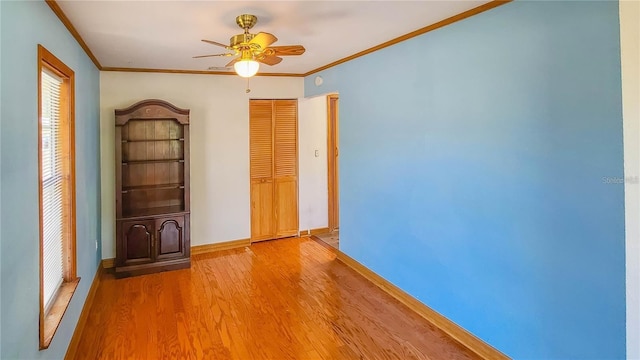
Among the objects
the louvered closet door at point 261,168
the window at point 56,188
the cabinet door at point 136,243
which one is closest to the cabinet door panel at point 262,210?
the louvered closet door at point 261,168

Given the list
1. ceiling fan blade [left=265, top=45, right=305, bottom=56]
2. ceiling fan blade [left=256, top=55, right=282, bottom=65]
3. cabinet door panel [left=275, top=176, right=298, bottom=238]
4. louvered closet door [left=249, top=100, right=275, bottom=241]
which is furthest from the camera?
cabinet door panel [left=275, top=176, right=298, bottom=238]

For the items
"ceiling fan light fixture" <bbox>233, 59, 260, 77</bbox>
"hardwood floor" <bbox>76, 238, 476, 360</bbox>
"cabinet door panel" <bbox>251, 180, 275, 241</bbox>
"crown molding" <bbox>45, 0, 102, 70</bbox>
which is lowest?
"hardwood floor" <bbox>76, 238, 476, 360</bbox>

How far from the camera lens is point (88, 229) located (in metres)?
3.57

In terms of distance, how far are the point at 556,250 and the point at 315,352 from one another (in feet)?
5.55

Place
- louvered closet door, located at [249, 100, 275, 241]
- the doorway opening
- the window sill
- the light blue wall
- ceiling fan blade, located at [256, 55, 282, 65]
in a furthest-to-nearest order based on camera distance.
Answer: the doorway opening < louvered closet door, located at [249, 100, 275, 241] < ceiling fan blade, located at [256, 55, 282, 65] < the window sill < the light blue wall

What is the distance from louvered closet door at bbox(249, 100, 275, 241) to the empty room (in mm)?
75

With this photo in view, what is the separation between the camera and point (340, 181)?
4551 mm

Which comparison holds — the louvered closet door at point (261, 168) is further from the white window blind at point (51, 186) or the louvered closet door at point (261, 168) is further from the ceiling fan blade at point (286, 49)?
the white window blind at point (51, 186)

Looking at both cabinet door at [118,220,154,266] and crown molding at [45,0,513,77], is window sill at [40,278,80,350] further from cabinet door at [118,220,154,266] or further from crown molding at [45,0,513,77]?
crown molding at [45,0,513,77]

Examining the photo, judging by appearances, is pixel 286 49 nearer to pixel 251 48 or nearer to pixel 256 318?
pixel 251 48

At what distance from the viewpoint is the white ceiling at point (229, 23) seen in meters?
2.47

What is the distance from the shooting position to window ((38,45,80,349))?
7.27ft

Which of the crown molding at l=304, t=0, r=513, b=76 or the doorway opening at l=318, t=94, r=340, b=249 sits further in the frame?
the doorway opening at l=318, t=94, r=340, b=249

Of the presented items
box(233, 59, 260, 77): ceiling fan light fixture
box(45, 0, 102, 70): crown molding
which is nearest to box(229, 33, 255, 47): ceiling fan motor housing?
box(233, 59, 260, 77): ceiling fan light fixture
